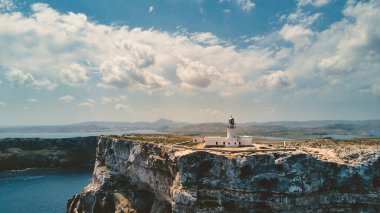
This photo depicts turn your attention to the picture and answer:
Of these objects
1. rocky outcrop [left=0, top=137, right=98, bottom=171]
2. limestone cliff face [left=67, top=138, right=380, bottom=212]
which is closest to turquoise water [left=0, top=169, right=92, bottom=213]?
rocky outcrop [left=0, top=137, right=98, bottom=171]

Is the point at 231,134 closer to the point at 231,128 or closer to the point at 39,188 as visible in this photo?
the point at 231,128

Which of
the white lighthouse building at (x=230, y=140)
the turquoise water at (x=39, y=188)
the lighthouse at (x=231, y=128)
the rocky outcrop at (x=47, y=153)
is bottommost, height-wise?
the turquoise water at (x=39, y=188)

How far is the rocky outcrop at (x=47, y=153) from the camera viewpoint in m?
135

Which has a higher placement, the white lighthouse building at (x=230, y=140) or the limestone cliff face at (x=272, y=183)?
the white lighthouse building at (x=230, y=140)

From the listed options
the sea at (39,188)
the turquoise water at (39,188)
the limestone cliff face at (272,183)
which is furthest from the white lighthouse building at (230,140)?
the sea at (39,188)

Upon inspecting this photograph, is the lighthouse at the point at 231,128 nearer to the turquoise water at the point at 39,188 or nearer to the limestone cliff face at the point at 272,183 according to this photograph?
the limestone cliff face at the point at 272,183

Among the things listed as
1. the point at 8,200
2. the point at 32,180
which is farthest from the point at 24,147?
the point at 8,200

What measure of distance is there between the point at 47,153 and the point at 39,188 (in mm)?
52968

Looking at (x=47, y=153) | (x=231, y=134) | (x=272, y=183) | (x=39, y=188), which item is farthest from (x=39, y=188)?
(x=272, y=183)

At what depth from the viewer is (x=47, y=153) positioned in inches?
5576

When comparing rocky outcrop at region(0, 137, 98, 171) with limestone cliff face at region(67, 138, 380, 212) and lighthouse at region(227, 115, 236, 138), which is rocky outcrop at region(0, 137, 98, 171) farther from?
Result: limestone cliff face at region(67, 138, 380, 212)

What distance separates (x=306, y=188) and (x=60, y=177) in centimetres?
9614

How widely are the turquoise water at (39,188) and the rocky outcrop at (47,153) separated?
8147 mm

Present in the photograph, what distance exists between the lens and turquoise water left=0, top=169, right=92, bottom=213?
7324 cm
